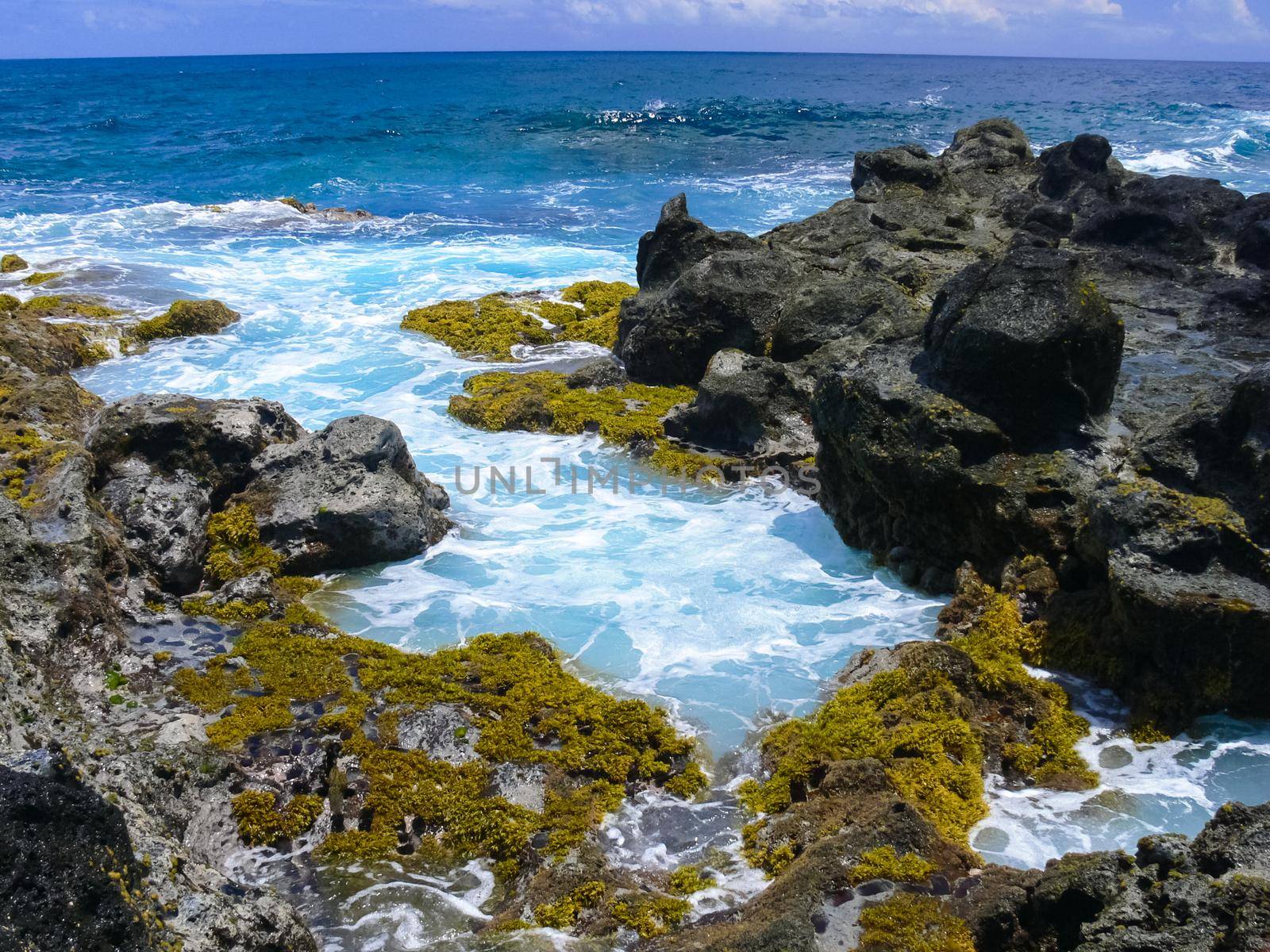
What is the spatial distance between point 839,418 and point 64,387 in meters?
10.6

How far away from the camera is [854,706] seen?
Result: 26.6 feet

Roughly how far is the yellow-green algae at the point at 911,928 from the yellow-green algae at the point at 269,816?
4104mm

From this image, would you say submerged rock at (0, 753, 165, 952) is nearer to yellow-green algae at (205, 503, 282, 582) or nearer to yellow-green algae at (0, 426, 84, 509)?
yellow-green algae at (0, 426, 84, 509)

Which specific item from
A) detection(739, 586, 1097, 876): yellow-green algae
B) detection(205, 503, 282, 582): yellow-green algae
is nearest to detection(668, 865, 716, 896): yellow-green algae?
detection(739, 586, 1097, 876): yellow-green algae

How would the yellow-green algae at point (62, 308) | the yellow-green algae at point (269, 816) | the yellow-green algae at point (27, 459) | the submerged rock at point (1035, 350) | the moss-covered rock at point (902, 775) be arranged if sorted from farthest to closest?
the yellow-green algae at point (62, 308) → the submerged rock at point (1035, 350) → the yellow-green algae at point (27, 459) → the yellow-green algae at point (269, 816) → the moss-covered rock at point (902, 775)

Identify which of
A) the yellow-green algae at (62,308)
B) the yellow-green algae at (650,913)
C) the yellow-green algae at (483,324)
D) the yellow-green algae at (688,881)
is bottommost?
the yellow-green algae at (688,881)

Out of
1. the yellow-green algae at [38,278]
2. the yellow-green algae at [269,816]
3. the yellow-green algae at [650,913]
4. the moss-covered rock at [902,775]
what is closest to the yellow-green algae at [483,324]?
the yellow-green algae at [38,278]

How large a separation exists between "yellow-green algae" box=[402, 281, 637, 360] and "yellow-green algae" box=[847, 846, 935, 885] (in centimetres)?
1474

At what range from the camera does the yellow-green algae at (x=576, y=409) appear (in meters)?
15.1

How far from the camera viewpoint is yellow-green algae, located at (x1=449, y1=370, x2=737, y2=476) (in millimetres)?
15125

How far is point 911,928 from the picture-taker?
5.28 metres

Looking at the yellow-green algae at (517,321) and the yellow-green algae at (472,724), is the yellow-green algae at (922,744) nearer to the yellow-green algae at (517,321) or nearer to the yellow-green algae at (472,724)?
the yellow-green algae at (472,724)

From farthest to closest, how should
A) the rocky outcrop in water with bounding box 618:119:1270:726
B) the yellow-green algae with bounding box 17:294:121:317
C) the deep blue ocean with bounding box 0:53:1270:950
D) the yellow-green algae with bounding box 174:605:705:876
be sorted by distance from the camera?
the yellow-green algae with bounding box 17:294:121:317, the deep blue ocean with bounding box 0:53:1270:950, the rocky outcrop in water with bounding box 618:119:1270:726, the yellow-green algae with bounding box 174:605:705:876

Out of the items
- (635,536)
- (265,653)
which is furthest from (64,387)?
(635,536)
